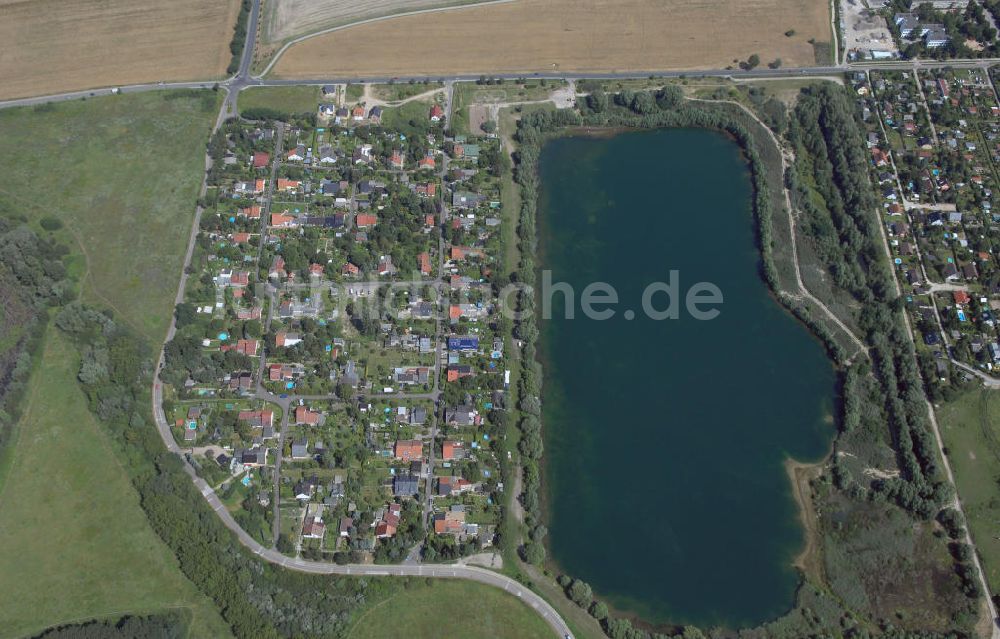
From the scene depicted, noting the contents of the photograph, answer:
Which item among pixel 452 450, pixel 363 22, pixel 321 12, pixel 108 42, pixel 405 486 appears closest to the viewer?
pixel 405 486

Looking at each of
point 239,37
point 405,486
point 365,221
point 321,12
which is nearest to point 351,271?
point 365,221

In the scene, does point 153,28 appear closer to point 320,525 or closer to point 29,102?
point 29,102

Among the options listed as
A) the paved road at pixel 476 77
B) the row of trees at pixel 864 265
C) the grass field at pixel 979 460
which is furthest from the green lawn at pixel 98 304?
the grass field at pixel 979 460

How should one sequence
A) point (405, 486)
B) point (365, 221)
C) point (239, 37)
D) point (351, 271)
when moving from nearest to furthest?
point (405, 486), point (351, 271), point (365, 221), point (239, 37)

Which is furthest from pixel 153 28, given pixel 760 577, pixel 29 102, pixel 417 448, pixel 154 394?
pixel 760 577

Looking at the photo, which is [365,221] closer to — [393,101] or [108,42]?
[393,101]

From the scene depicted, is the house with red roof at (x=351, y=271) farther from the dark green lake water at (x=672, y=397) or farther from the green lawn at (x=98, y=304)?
the dark green lake water at (x=672, y=397)

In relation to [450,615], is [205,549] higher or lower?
higher
